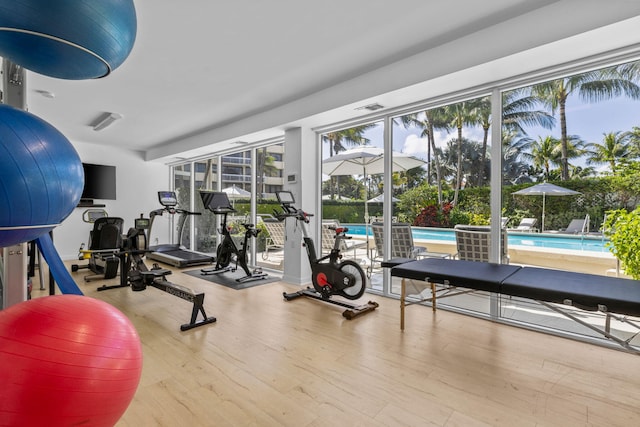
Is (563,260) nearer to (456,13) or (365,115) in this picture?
(456,13)

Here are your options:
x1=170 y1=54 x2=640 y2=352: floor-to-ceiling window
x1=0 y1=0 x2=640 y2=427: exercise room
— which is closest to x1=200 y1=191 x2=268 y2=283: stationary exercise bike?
x1=0 y1=0 x2=640 y2=427: exercise room

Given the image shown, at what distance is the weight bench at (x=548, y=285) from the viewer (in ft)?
6.61

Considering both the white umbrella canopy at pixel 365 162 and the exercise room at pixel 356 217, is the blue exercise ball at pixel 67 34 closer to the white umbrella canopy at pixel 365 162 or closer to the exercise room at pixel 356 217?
the exercise room at pixel 356 217

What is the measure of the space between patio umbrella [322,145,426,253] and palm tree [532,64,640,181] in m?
1.42

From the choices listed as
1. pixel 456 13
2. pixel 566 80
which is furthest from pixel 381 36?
pixel 566 80

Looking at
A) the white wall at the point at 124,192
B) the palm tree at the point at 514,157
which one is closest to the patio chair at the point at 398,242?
the palm tree at the point at 514,157

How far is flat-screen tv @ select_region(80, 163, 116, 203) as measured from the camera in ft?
24.3

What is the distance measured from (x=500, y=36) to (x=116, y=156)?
841 centimetres

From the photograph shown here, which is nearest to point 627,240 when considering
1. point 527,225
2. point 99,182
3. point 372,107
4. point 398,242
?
point 527,225

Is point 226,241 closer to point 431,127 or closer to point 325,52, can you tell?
point 325,52

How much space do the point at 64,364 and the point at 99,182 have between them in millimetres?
8083

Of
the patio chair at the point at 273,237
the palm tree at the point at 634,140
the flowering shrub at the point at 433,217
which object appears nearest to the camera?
the palm tree at the point at 634,140

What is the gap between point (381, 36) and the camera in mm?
3070

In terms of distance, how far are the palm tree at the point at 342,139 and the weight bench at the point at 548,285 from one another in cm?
223
